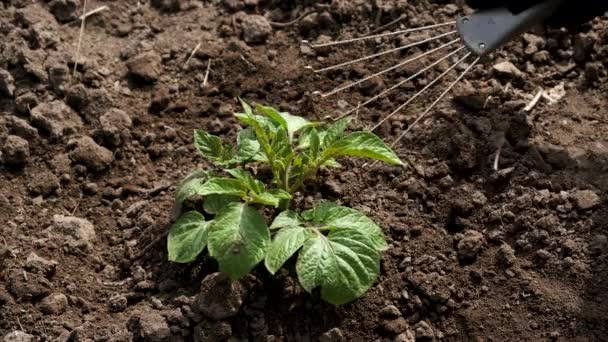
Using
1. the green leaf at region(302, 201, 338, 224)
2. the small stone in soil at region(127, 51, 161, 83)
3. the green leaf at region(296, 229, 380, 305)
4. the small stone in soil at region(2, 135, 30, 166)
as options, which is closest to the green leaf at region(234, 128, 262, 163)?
the green leaf at region(302, 201, 338, 224)

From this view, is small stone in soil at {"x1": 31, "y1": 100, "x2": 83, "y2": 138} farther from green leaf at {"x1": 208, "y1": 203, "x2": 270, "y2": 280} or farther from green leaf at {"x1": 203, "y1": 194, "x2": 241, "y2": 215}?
green leaf at {"x1": 208, "y1": 203, "x2": 270, "y2": 280}

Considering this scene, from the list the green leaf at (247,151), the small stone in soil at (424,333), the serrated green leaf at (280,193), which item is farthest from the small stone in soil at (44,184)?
the small stone in soil at (424,333)

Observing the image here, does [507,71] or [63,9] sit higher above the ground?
[63,9]

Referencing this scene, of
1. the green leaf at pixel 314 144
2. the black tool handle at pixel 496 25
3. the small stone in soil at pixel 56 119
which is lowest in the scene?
the small stone in soil at pixel 56 119

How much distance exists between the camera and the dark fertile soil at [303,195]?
2.63 metres

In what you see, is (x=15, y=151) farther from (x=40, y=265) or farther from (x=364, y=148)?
(x=364, y=148)

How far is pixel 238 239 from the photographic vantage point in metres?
2.52

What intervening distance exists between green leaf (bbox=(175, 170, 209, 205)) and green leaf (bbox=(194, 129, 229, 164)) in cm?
6

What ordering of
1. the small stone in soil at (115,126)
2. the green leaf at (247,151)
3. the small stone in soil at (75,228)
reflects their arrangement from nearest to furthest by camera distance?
1. the green leaf at (247,151)
2. the small stone in soil at (75,228)
3. the small stone in soil at (115,126)

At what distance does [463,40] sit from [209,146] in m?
0.84

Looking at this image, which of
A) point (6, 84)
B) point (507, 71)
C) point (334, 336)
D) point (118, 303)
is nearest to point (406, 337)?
point (334, 336)

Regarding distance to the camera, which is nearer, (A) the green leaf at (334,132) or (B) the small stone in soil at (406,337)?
(B) the small stone in soil at (406,337)

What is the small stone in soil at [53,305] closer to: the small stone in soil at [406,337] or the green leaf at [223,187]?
the green leaf at [223,187]

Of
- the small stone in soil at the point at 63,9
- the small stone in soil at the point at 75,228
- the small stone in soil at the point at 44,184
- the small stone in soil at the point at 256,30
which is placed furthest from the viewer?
the small stone in soil at the point at 63,9
